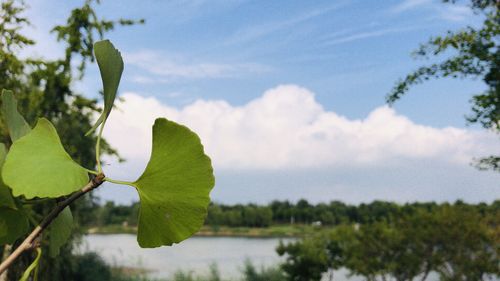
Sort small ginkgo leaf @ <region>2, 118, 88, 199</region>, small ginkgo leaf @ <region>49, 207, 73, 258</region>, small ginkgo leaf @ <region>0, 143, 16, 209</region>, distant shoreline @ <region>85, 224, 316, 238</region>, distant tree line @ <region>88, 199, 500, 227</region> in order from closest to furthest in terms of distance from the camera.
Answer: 1. small ginkgo leaf @ <region>2, 118, 88, 199</region>
2. small ginkgo leaf @ <region>0, 143, 16, 209</region>
3. small ginkgo leaf @ <region>49, 207, 73, 258</region>
4. distant tree line @ <region>88, 199, 500, 227</region>
5. distant shoreline @ <region>85, 224, 316, 238</region>

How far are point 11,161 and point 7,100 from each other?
21cm

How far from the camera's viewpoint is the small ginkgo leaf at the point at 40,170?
1.85 feet

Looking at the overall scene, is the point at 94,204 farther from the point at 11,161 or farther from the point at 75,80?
the point at 11,161

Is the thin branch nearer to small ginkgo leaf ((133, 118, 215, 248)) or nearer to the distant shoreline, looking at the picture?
small ginkgo leaf ((133, 118, 215, 248))

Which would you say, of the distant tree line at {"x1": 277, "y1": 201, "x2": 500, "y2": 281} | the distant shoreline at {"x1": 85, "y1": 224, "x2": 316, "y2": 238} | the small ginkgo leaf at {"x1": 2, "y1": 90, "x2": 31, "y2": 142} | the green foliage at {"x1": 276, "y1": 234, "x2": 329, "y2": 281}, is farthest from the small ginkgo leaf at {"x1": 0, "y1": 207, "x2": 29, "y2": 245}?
the distant shoreline at {"x1": 85, "y1": 224, "x2": 316, "y2": 238}

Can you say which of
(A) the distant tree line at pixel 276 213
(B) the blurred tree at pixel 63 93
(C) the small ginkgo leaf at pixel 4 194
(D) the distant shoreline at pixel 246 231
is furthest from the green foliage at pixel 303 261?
(D) the distant shoreline at pixel 246 231

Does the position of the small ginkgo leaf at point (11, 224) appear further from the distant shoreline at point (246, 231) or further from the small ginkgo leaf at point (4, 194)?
the distant shoreline at point (246, 231)

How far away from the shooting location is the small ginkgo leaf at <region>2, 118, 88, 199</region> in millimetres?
563

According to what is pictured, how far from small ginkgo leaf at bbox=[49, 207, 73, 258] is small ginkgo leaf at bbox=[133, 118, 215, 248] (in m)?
0.17

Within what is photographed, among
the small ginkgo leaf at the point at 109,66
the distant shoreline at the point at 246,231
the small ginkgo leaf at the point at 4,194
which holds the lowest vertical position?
the small ginkgo leaf at the point at 4,194

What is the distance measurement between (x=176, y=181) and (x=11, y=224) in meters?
0.26

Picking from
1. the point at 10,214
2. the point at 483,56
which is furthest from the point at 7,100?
the point at 483,56

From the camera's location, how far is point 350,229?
21.9 meters

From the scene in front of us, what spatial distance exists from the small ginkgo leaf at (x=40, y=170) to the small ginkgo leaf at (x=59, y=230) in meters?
0.19
